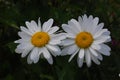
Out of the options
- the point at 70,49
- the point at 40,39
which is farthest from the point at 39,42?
the point at 70,49

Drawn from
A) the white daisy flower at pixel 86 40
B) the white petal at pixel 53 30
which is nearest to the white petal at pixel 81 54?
the white daisy flower at pixel 86 40

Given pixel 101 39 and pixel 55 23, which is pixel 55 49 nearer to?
pixel 101 39

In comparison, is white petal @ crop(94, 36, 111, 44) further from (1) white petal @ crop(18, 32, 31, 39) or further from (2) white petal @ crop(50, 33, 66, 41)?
(1) white petal @ crop(18, 32, 31, 39)

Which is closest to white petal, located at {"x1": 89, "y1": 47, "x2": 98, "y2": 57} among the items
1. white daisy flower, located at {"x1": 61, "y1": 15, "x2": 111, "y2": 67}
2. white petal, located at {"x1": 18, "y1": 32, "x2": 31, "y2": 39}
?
white daisy flower, located at {"x1": 61, "y1": 15, "x2": 111, "y2": 67}

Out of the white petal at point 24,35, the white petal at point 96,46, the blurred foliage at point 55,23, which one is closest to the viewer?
the white petal at point 96,46

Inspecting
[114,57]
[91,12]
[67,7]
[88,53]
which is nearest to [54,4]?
[67,7]

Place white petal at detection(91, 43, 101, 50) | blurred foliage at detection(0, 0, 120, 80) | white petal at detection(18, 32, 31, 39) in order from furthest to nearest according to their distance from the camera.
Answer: blurred foliage at detection(0, 0, 120, 80)
white petal at detection(18, 32, 31, 39)
white petal at detection(91, 43, 101, 50)

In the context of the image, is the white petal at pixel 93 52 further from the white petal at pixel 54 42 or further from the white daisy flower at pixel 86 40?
the white petal at pixel 54 42
